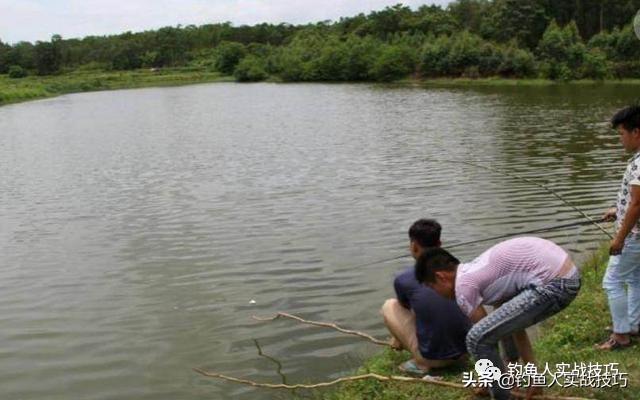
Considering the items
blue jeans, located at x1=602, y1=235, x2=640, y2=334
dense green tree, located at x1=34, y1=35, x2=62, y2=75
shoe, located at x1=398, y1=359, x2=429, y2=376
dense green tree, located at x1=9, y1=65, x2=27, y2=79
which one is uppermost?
dense green tree, located at x1=34, y1=35, x2=62, y2=75

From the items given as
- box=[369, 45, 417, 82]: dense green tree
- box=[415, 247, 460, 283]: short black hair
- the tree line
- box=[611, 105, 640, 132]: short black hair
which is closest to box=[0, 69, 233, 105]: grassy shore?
the tree line

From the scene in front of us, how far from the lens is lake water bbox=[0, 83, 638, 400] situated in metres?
7.33

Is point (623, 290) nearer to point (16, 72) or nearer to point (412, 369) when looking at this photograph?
point (412, 369)

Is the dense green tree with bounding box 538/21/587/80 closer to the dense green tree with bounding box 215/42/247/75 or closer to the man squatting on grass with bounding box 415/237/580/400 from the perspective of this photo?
the man squatting on grass with bounding box 415/237/580/400

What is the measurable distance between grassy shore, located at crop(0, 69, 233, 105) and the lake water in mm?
43398

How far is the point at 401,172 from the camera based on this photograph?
18078 mm

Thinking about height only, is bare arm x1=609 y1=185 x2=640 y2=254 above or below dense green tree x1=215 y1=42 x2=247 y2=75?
below

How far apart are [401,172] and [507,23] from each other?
221 feet

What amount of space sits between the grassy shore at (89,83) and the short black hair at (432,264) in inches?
2472

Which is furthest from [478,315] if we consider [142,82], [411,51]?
[142,82]

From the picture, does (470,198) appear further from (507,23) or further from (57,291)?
(507,23)

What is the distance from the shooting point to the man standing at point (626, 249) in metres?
4.91

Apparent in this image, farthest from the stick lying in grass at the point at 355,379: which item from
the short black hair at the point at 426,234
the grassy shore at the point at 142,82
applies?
the grassy shore at the point at 142,82

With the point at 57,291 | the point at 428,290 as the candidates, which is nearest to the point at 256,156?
the point at 57,291
